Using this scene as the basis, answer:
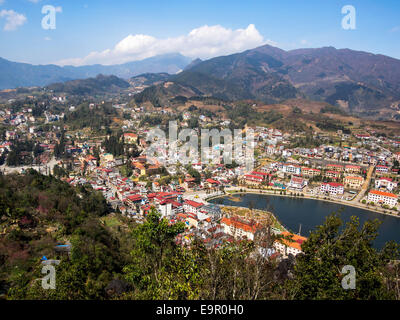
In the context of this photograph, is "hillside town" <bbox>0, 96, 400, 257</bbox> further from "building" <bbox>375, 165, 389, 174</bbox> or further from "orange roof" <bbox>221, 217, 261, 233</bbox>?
"orange roof" <bbox>221, 217, 261, 233</bbox>

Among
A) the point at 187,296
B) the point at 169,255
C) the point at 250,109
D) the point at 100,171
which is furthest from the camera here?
the point at 250,109

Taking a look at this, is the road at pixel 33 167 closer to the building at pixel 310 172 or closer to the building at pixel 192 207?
the building at pixel 192 207

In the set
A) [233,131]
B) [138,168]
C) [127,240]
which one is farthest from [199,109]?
[127,240]

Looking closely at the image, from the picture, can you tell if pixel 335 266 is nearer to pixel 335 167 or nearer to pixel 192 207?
pixel 192 207

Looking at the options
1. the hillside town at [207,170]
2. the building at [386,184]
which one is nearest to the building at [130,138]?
the hillside town at [207,170]

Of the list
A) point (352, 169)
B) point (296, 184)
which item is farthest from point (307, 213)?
point (352, 169)

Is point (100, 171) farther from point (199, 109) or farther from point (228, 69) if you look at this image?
point (228, 69)

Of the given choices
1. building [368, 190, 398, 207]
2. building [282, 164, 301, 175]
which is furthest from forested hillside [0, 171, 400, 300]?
building [282, 164, 301, 175]

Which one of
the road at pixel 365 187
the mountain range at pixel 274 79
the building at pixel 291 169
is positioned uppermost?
the mountain range at pixel 274 79
